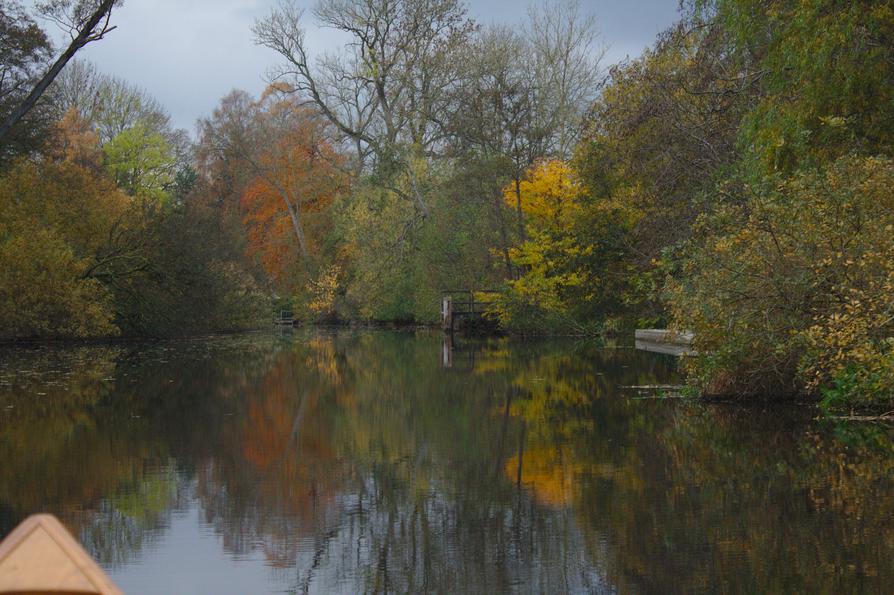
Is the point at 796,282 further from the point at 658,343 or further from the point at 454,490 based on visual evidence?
the point at 658,343

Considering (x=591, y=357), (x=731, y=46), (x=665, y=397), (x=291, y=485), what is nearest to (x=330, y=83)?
(x=591, y=357)

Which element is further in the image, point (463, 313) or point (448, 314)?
point (463, 313)

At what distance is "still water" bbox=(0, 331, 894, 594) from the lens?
6.18 meters

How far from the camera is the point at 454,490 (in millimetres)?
8805

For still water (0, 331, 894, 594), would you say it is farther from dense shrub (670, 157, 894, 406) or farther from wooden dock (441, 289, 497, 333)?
wooden dock (441, 289, 497, 333)

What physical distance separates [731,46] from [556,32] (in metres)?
31.5

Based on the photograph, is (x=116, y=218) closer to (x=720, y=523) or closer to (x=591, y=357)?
(x=591, y=357)

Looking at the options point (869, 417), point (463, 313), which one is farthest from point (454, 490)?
point (463, 313)

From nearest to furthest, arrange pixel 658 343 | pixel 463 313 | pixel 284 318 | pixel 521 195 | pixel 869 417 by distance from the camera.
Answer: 1. pixel 869 417
2. pixel 658 343
3. pixel 521 195
4. pixel 463 313
5. pixel 284 318

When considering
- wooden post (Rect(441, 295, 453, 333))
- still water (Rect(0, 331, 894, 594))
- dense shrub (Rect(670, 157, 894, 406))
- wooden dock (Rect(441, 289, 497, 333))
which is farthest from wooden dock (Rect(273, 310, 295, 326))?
dense shrub (Rect(670, 157, 894, 406))

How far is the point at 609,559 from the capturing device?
6363mm

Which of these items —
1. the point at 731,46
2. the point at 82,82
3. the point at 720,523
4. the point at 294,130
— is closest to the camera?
the point at 720,523

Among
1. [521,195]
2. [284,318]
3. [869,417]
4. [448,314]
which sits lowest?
[869,417]

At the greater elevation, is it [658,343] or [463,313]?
[463,313]
